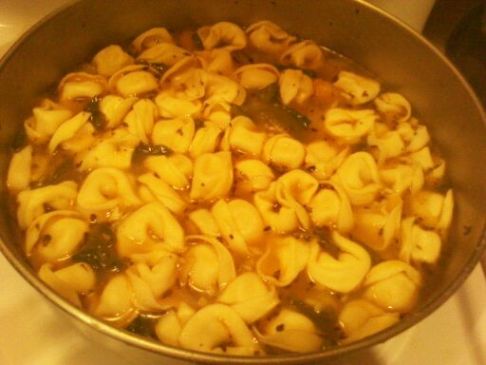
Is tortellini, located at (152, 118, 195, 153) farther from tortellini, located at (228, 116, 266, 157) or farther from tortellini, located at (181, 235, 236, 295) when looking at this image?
tortellini, located at (181, 235, 236, 295)

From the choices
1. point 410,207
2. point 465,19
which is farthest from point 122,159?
point 465,19

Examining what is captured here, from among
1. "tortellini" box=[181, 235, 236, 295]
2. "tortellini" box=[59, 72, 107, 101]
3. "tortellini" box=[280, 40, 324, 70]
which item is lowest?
"tortellini" box=[181, 235, 236, 295]

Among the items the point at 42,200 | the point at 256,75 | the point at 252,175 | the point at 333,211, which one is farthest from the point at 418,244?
the point at 42,200

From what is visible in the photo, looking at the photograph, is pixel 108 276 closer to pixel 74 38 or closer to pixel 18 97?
pixel 18 97

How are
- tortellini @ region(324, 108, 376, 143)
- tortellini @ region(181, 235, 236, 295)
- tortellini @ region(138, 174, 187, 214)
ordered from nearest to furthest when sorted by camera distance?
tortellini @ region(181, 235, 236, 295) → tortellini @ region(138, 174, 187, 214) → tortellini @ region(324, 108, 376, 143)

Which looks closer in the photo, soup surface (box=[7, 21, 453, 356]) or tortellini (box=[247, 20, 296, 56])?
soup surface (box=[7, 21, 453, 356])

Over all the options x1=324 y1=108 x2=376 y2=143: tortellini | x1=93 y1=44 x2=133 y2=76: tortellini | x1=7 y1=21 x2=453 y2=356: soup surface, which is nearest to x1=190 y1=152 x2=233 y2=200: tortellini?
x1=7 y1=21 x2=453 y2=356: soup surface

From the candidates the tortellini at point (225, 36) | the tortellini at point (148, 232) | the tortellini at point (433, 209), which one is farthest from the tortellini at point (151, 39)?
the tortellini at point (433, 209)
